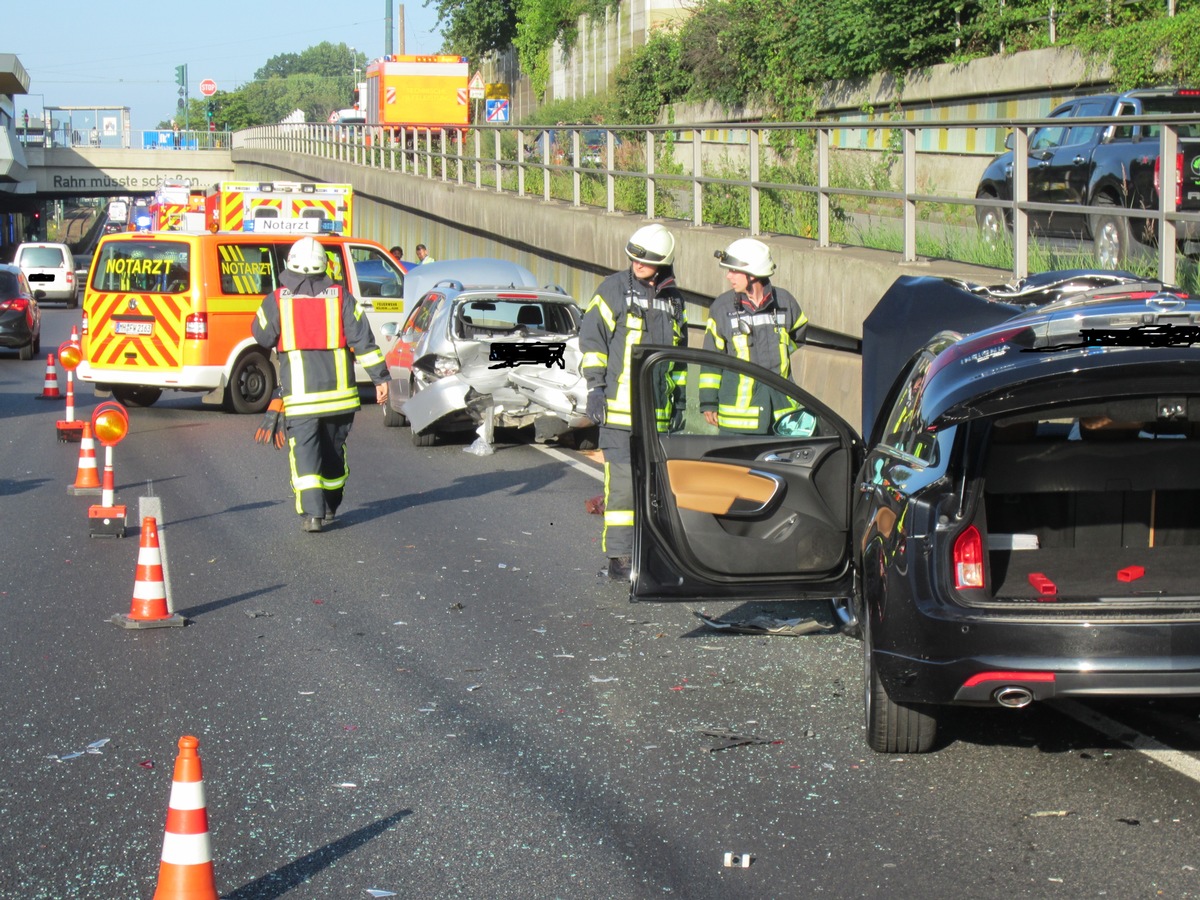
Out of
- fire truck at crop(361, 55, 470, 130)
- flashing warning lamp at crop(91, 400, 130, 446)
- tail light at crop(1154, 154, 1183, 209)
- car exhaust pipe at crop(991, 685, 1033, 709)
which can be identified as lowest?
car exhaust pipe at crop(991, 685, 1033, 709)

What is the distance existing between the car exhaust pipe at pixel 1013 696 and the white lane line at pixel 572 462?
7.82 meters

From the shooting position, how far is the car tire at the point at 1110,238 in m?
10.6

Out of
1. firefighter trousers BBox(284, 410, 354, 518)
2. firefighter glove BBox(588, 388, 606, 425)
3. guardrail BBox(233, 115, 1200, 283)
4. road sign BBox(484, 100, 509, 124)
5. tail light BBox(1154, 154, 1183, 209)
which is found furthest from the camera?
road sign BBox(484, 100, 509, 124)

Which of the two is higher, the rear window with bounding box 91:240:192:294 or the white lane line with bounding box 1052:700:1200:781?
the rear window with bounding box 91:240:192:294

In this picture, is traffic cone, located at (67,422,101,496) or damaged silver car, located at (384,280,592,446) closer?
traffic cone, located at (67,422,101,496)

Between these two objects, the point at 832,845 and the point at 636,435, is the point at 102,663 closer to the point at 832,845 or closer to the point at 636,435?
the point at 636,435

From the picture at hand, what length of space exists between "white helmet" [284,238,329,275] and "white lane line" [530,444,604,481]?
3.14 metres

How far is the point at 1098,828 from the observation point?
199 inches

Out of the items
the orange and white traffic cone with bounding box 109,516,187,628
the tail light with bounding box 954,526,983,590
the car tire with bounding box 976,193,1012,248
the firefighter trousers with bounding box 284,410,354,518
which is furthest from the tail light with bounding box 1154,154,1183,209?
the orange and white traffic cone with bounding box 109,516,187,628

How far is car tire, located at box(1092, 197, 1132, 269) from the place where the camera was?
10.6 metres

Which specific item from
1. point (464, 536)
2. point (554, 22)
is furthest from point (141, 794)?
point (554, 22)

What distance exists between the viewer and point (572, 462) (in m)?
14.1

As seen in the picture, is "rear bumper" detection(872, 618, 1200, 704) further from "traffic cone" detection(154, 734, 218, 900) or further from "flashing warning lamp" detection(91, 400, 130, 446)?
"flashing warning lamp" detection(91, 400, 130, 446)

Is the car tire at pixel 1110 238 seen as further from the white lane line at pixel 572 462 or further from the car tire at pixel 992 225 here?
the white lane line at pixel 572 462
